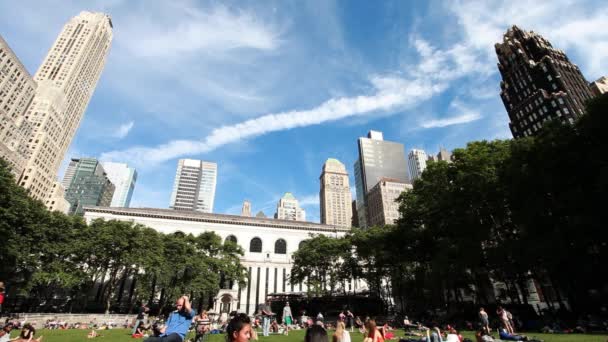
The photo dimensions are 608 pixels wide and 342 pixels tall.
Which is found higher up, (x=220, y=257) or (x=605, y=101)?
(x=605, y=101)

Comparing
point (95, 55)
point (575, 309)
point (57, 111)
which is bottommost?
point (575, 309)

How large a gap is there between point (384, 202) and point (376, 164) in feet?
115

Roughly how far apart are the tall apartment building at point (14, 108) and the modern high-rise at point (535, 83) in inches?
4945

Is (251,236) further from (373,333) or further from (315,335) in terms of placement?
(315,335)

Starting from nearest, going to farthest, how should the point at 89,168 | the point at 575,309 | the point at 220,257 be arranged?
the point at 575,309, the point at 220,257, the point at 89,168

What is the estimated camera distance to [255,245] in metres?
63.0

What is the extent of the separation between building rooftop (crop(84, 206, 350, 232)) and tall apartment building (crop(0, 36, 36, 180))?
118ft

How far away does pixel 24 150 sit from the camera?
8112 cm

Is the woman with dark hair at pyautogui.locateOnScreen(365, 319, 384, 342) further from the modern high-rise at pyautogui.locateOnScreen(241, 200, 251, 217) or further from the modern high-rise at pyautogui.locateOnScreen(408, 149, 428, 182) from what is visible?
the modern high-rise at pyautogui.locateOnScreen(408, 149, 428, 182)

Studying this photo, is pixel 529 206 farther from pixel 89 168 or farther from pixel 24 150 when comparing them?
pixel 89 168

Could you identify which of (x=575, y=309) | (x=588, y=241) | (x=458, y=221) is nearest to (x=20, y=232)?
(x=458, y=221)

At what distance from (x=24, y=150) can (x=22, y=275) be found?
70.1 m

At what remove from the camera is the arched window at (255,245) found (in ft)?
205

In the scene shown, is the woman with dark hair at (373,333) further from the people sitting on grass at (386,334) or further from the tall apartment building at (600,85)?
the tall apartment building at (600,85)
